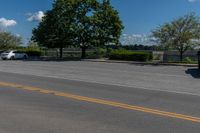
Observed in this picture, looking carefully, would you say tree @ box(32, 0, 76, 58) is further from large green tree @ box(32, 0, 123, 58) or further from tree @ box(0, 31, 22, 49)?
tree @ box(0, 31, 22, 49)

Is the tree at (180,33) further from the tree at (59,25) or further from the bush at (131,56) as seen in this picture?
the tree at (59,25)

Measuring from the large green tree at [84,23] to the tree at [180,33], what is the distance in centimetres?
1049

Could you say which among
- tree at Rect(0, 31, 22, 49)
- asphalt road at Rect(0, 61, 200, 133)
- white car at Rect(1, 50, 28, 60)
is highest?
tree at Rect(0, 31, 22, 49)

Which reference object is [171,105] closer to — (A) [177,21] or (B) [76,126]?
(B) [76,126]

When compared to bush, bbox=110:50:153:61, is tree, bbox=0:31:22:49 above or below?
above

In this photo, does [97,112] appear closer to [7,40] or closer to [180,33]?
[180,33]

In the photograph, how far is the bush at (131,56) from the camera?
44.4 m

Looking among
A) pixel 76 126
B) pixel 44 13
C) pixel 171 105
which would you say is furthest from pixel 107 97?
pixel 44 13

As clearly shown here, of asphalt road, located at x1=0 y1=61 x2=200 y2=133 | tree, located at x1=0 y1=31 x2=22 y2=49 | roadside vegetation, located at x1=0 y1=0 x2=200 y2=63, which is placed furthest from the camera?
tree, located at x1=0 y1=31 x2=22 y2=49

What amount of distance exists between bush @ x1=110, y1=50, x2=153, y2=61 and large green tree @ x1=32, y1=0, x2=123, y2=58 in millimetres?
3667

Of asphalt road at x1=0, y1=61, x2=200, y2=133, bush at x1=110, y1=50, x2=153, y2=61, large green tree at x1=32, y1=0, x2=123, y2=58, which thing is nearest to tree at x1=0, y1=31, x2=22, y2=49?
large green tree at x1=32, y1=0, x2=123, y2=58

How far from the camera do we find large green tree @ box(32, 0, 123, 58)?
49656 mm

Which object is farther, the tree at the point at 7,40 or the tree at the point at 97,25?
the tree at the point at 7,40

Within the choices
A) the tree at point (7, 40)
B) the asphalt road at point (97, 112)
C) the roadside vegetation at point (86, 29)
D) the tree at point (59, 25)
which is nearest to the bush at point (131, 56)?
the roadside vegetation at point (86, 29)
